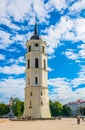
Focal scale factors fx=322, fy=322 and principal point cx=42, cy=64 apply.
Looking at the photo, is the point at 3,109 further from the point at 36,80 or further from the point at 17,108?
the point at 36,80

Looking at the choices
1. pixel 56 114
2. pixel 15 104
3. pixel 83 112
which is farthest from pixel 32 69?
pixel 83 112

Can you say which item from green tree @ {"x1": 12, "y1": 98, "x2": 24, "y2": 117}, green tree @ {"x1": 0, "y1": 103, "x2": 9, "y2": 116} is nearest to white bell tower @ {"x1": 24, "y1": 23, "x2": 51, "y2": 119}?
green tree @ {"x1": 12, "y1": 98, "x2": 24, "y2": 117}

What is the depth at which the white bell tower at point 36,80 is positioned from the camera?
7881 centimetres

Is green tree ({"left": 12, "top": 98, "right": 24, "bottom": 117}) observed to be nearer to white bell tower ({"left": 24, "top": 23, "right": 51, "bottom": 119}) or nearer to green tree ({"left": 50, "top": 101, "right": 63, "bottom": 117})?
green tree ({"left": 50, "top": 101, "right": 63, "bottom": 117})

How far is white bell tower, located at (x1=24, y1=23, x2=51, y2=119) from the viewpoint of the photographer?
259 ft

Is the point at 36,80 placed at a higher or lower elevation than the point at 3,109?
higher

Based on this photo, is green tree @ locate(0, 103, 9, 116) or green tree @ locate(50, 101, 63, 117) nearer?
green tree @ locate(50, 101, 63, 117)

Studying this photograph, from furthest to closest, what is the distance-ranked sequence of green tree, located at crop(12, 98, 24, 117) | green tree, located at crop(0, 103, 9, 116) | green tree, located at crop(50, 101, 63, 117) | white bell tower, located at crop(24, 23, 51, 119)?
green tree, located at crop(0, 103, 9, 116) → green tree, located at crop(50, 101, 63, 117) → green tree, located at crop(12, 98, 24, 117) → white bell tower, located at crop(24, 23, 51, 119)

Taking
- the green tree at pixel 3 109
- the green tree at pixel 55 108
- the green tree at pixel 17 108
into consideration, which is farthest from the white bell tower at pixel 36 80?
the green tree at pixel 3 109

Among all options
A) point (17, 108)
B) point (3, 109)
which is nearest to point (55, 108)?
point (17, 108)

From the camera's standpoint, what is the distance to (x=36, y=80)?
81.1m

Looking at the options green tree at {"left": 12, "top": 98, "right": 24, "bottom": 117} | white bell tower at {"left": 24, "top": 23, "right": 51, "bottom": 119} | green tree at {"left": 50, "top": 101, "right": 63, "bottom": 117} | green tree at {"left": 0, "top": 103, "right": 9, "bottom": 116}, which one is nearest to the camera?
white bell tower at {"left": 24, "top": 23, "right": 51, "bottom": 119}

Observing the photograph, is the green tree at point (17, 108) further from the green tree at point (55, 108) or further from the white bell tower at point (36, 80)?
the white bell tower at point (36, 80)

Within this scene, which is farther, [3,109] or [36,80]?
[3,109]
